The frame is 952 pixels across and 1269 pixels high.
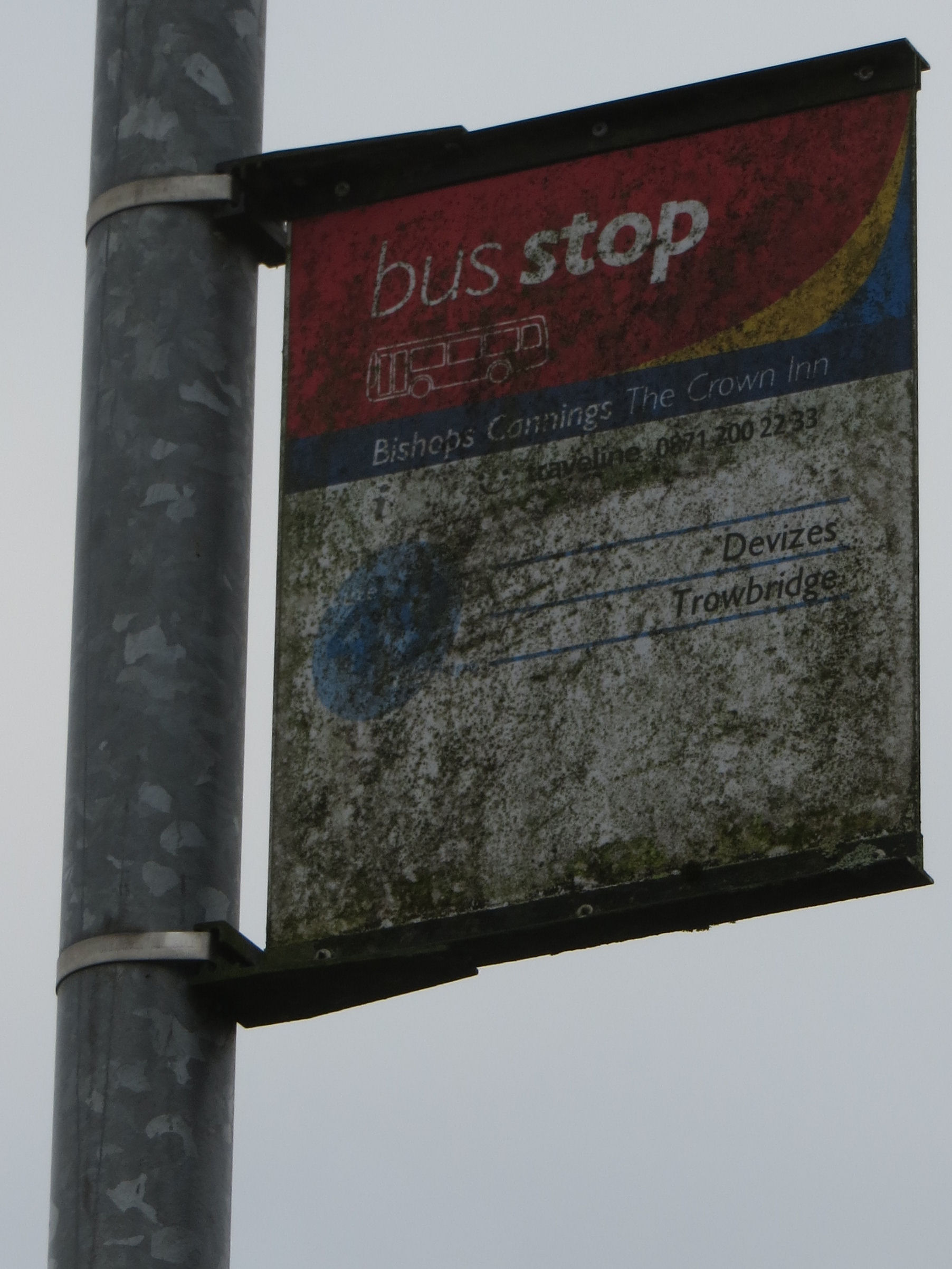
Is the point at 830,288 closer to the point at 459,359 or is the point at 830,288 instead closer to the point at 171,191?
the point at 459,359

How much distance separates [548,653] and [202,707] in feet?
2.31

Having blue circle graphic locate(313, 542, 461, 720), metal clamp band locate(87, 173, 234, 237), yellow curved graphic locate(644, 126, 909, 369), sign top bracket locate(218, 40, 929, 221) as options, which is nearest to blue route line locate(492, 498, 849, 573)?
blue circle graphic locate(313, 542, 461, 720)

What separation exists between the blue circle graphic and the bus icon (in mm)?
357

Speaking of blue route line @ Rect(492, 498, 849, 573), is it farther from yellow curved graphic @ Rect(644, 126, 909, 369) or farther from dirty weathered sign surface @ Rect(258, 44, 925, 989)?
yellow curved graphic @ Rect(644, 126, 909, 369)

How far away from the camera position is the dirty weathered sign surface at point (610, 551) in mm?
5543

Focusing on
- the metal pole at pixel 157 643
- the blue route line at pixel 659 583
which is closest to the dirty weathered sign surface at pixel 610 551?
the blue route line at pixel 659 583

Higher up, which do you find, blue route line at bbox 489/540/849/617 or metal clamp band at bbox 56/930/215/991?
blue route line at bbox 489/540/849/617

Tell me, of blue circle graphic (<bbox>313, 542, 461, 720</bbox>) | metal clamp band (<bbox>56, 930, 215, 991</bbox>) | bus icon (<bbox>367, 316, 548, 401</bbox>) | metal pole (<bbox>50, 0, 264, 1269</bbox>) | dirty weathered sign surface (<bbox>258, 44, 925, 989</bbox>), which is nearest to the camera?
dirty weathered sign surface (<bbox>258, 44, 925, 989</bbox>)

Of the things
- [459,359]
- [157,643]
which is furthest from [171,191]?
[157,643]

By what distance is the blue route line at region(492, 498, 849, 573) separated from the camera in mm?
5680

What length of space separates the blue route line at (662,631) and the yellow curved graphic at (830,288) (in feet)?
1.84

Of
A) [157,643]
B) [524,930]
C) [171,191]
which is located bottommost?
[524,930]

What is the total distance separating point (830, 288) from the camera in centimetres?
585

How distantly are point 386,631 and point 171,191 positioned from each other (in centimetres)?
110
